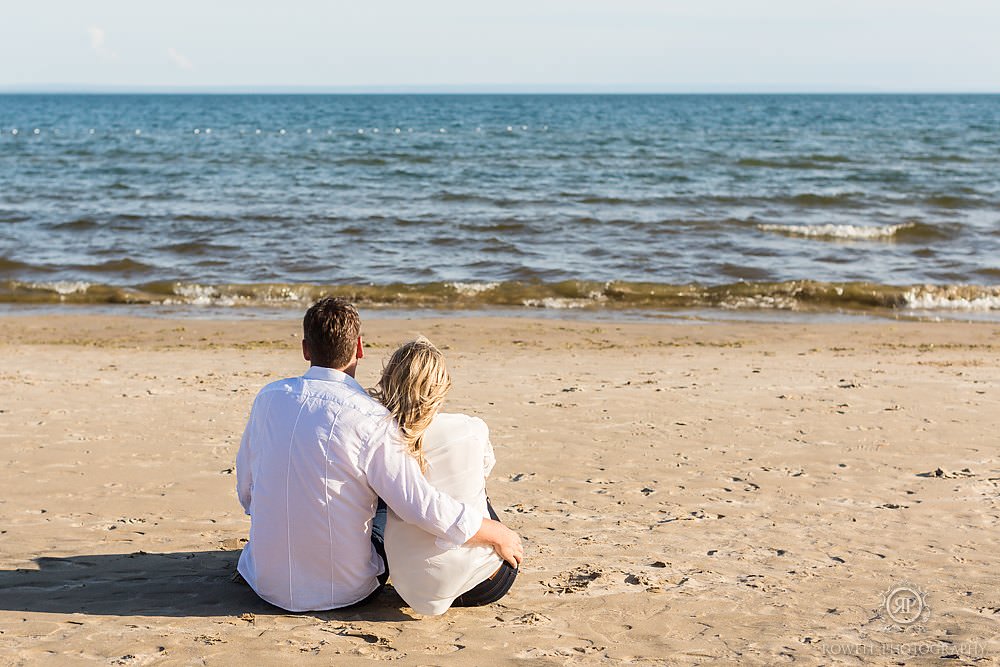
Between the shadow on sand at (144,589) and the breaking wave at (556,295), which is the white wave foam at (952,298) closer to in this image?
the breaking wave at (556,295)

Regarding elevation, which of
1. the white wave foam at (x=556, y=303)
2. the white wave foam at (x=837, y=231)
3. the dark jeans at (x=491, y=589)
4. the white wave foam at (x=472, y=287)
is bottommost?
the white wave foam at (x=556, y=303)

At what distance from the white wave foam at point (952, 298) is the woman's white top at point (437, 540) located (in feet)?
36.9

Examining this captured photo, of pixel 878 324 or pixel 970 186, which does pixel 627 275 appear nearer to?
pixel 878 324

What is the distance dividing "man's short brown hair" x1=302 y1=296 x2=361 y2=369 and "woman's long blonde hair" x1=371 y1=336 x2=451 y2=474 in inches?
7.0

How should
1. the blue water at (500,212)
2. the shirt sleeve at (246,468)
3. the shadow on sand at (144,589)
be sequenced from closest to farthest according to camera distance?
the shirt sleeve at (246,468) → the shadow on sand at (144,589) → the blue water at (500,212)

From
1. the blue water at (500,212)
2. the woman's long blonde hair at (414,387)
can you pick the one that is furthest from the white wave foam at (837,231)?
the woman's long blonde hair at (414,387)

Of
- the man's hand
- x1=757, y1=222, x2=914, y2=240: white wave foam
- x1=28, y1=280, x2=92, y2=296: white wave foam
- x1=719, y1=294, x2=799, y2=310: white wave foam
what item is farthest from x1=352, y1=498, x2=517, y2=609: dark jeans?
x1=757, y1=222, x2=914, y2=240: white wave foam

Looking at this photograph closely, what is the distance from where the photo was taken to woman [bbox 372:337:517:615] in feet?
12.2

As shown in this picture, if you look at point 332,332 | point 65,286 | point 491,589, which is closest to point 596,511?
point 491,589

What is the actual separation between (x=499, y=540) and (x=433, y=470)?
1.23ft

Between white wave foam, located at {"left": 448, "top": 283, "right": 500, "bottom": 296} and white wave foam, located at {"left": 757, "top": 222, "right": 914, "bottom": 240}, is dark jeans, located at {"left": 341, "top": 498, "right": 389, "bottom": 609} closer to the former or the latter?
white wave foam, located at {"left": 448, "top": 283, "right": 500, "bottom": 296}

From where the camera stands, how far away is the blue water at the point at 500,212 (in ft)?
52.0

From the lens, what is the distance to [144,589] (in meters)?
4.32

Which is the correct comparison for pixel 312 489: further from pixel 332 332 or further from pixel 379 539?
pixel 332 332
